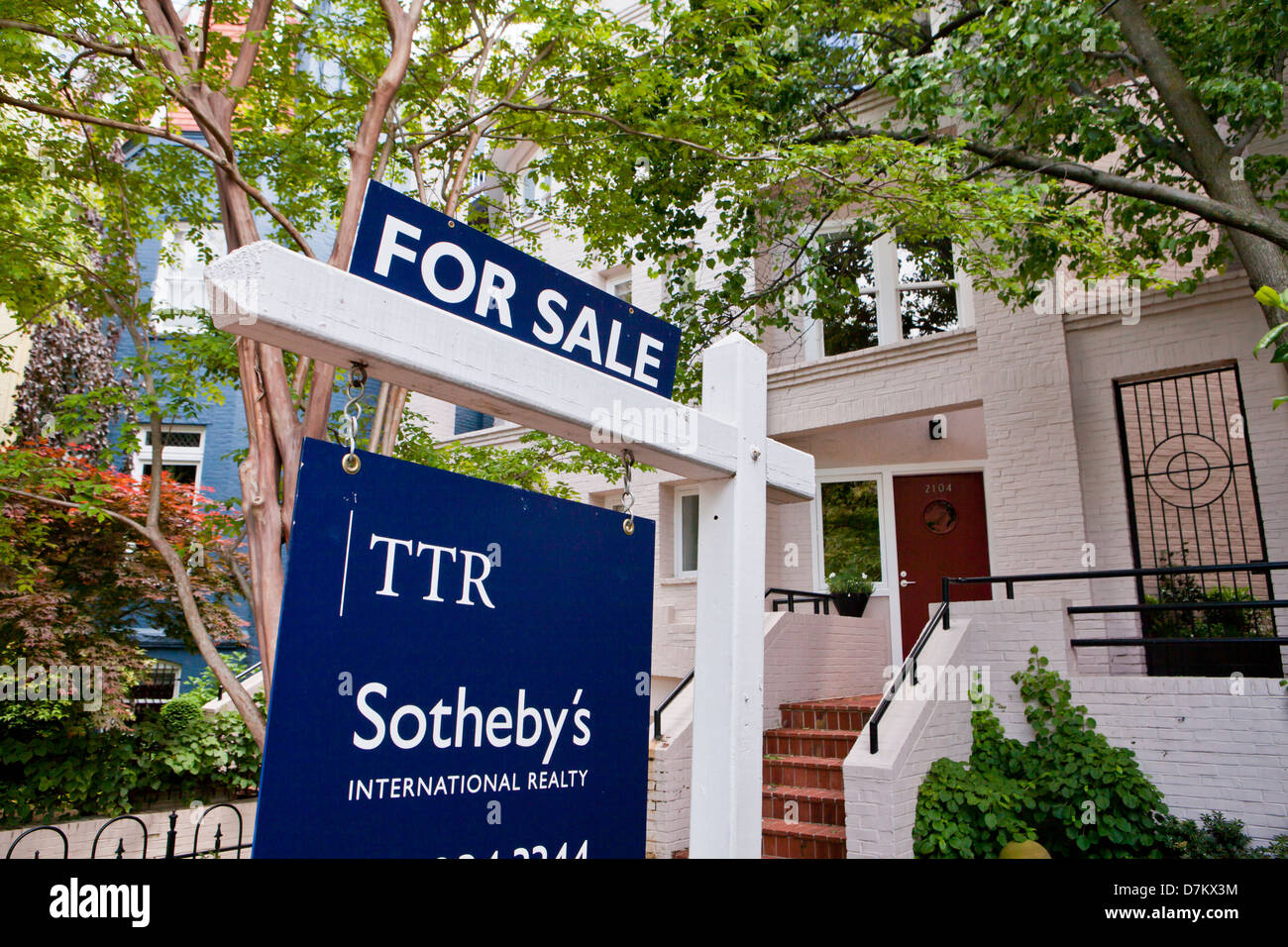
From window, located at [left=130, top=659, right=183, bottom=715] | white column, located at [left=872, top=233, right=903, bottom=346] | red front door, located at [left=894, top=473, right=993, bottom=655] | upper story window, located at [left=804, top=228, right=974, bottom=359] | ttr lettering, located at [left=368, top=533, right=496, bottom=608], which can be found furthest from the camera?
window, located at [left=130, top=659, right=183, bottom=715]

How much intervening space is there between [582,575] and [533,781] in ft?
1.52

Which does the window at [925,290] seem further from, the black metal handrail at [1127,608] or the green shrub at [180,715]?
the green shrub at [180,715]

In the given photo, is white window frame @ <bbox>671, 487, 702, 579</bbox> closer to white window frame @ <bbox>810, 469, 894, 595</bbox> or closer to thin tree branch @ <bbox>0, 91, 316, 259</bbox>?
white window frame @ <bbox>810, 469, 894, 595</bbox>

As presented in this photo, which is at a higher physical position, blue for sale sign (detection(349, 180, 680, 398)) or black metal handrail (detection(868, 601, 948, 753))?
blue for sale sign (detection(349, 180, 680, 398))

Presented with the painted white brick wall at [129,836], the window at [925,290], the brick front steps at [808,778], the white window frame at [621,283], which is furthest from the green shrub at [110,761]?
the window at [925,290]

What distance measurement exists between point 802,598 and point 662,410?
921cm

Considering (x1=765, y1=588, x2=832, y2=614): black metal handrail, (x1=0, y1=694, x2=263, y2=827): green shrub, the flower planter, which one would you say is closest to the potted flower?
the flower planter

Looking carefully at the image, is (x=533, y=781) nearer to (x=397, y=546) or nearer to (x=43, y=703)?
(x=397, y=546)

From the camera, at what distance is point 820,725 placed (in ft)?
26.6

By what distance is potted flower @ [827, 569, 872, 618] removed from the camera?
10406mm

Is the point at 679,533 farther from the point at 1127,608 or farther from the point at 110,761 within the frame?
the point at 110,761

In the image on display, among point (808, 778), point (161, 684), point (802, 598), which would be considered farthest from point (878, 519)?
point (161, 684)

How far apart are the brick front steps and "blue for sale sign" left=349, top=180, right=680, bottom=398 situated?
532 centimetres

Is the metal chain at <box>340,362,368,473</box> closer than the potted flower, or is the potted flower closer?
the metal chain at <box>340,362,368,473</box>
